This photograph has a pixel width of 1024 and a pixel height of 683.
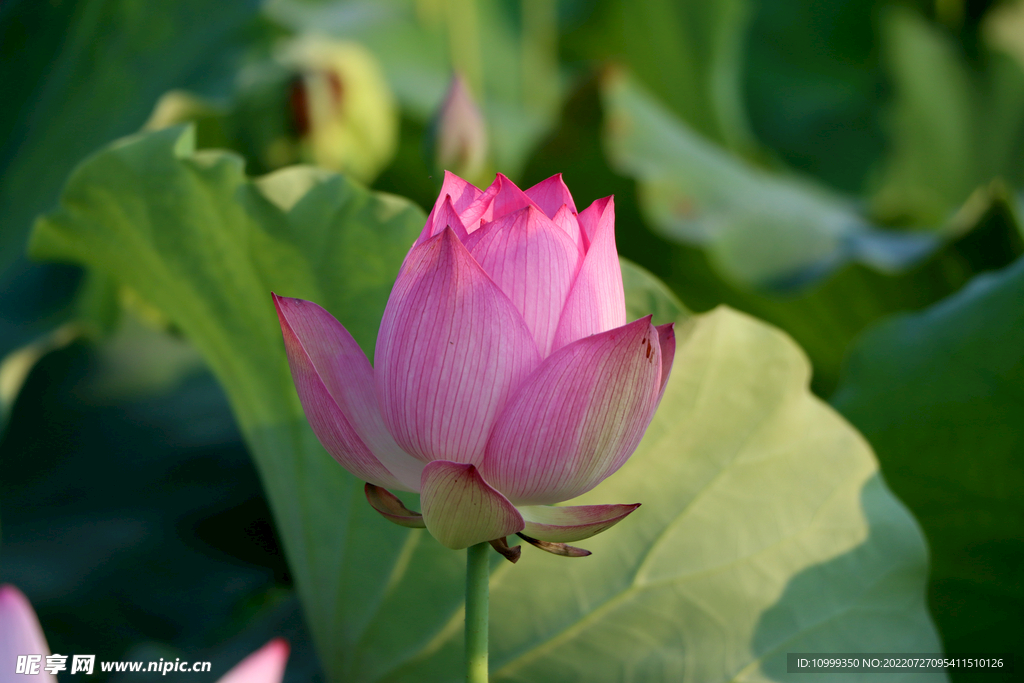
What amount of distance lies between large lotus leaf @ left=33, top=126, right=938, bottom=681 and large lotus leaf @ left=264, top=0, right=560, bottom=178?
3.58 ft

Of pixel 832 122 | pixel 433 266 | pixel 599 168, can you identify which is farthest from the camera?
pixel 832 122

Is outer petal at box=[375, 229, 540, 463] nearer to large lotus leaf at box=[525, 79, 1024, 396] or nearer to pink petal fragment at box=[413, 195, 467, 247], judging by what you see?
pink petal fragment at box=[413, 195, 467, 247]

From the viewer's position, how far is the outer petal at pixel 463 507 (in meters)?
0.28

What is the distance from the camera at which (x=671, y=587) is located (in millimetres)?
524

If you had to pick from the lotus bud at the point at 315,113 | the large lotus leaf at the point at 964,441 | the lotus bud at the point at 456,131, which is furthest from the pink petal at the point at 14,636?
the lotus bud at the point at 315,113

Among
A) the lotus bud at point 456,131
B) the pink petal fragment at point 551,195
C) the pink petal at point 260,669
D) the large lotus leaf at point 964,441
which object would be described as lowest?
the large lotus leaf at point 964,441

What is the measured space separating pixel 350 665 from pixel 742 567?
257mm

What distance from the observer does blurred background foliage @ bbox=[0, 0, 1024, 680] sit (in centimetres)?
67

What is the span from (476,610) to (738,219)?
1.00 m

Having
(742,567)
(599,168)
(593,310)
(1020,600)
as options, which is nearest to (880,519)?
(742,567)

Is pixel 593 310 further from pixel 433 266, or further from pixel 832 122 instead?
pixel 832 122

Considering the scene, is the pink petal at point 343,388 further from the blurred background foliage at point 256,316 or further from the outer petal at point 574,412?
the blurred background foliage at point 256,316

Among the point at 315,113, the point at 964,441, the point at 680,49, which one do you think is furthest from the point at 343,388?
the point at 680,49

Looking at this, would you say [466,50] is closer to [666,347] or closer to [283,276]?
[283,276]
